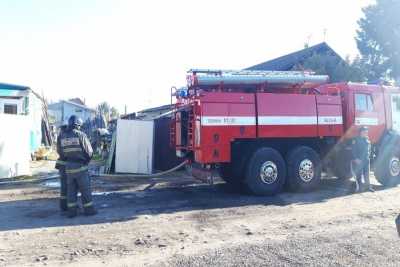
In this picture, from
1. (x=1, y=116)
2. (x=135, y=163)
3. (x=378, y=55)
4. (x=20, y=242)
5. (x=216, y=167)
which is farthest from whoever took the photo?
(x=378, y=55)

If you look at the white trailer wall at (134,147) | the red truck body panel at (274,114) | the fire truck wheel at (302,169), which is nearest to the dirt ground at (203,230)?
the fire truck wheel at (302,169)

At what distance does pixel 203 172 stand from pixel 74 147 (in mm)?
3121

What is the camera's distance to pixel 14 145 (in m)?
12.1

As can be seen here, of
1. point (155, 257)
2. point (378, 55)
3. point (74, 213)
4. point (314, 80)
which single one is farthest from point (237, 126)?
point (378, 55)

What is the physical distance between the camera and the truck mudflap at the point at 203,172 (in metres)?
8.96

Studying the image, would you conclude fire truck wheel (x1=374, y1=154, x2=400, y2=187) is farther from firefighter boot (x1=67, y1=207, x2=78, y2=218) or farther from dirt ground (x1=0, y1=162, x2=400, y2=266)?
firefighter boot (x1=67, y1=207, x2=78, y2=218)

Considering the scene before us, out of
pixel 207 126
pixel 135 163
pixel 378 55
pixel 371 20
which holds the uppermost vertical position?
pixel 371 20

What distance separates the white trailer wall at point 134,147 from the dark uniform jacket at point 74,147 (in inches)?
229

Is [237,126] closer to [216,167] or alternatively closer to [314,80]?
[216,167]

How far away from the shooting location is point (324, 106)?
10.0 meters

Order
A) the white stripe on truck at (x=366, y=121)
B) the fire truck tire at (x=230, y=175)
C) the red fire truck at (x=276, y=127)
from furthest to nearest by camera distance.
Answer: the white stripe on truck at (x=366, y=121) → the fire truck tire at (x=230, y=175) → the red fire truck at (x=276, y=127)

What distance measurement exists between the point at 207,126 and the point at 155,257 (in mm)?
4174

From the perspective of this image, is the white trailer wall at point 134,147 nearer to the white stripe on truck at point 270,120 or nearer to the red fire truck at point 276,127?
the red fire truck at point 276,127

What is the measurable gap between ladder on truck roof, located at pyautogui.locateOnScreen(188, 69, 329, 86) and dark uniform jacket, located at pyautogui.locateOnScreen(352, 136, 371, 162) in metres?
1.72
